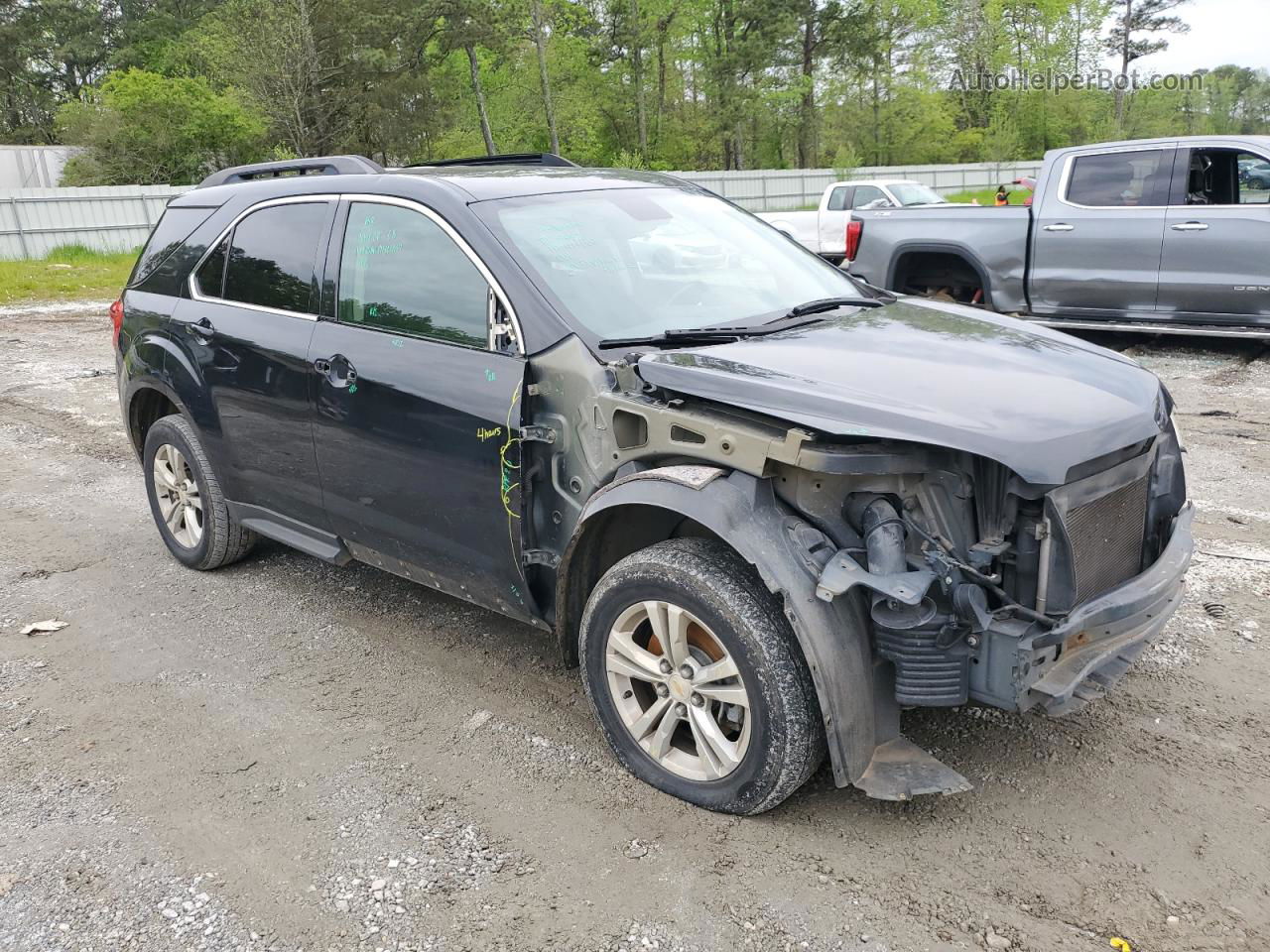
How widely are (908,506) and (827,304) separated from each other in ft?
4.32

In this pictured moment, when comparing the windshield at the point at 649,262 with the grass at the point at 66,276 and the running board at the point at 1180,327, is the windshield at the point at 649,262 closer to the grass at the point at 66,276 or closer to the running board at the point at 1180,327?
the running board at the point at 1180,327

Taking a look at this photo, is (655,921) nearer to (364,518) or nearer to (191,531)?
(364,518)

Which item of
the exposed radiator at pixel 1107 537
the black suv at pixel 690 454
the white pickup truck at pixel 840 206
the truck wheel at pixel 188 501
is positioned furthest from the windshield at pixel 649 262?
the white pickup truck at pixel 840 206

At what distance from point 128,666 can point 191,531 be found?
107 centimetres

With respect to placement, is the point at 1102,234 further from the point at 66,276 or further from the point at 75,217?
the point at 75,217

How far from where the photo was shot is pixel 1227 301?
8.59 meters

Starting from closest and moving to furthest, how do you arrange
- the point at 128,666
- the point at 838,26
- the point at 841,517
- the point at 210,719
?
the point at 841,517 < the point at 210,719 < the point at 128,666 < the point at 838,26

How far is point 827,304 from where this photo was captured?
3914mm

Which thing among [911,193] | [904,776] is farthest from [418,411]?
[911,193]

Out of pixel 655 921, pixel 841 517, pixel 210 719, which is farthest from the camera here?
pixel 210 719

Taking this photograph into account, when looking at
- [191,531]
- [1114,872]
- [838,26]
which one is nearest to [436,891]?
[1114,872]

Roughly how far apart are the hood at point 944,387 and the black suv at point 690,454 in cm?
1

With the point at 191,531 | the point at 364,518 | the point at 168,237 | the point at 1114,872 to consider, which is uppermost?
the point at 168,237

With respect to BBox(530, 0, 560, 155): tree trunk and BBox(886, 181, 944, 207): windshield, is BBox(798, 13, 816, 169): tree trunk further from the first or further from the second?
BBox(886, 181, 944, 207): windshield
